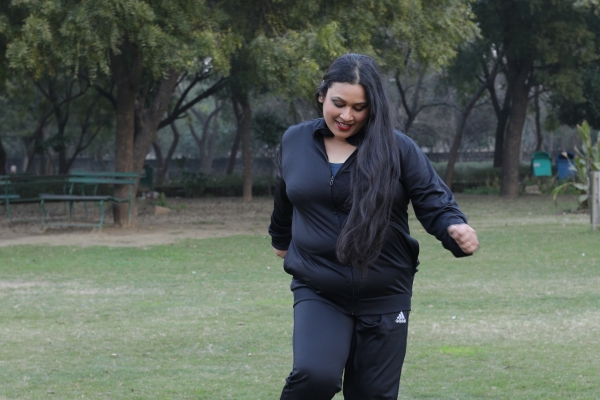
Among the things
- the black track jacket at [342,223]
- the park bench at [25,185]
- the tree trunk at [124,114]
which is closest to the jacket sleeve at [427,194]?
the black track jacket at [342,223]

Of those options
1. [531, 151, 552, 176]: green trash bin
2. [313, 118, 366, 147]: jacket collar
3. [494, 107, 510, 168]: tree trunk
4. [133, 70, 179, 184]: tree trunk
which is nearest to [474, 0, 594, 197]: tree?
[494, 107, 510, 168]: tree trunk

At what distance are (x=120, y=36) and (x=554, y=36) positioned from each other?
15.3m

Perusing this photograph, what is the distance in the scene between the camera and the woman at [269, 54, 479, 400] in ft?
10.3

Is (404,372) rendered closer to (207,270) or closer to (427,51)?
(207,270)

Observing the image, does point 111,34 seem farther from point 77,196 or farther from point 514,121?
point 514,121

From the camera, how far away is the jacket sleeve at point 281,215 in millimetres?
3579

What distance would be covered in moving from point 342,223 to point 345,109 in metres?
0.43

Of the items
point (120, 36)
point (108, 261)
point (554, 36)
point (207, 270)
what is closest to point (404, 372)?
point (207, 270)

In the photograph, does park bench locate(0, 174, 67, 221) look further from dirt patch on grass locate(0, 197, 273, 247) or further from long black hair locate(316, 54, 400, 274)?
long black hair locate(316, 54, 400, 274)

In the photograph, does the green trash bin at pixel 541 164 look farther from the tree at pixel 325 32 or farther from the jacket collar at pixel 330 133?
the jacket collar at pixel 330 133

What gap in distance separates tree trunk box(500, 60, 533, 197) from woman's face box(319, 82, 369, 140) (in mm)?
25366

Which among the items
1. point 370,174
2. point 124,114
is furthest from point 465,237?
point 124,114

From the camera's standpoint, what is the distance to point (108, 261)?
39.2 feet

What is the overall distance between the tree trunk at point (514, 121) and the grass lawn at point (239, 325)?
15402 millimetres
